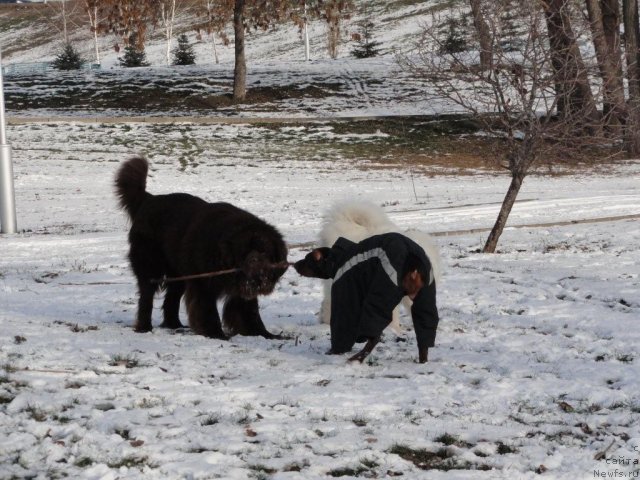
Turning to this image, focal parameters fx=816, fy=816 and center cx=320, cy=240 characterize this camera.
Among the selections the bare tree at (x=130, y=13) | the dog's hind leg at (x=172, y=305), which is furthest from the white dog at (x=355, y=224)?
the bare tree at (x=130, y=13)

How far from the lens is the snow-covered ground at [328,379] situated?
4.40 m

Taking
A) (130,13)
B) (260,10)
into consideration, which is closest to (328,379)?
(130,13)

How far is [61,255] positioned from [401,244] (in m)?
A: 7.71

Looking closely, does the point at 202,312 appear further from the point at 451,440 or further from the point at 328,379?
the point at 451,440

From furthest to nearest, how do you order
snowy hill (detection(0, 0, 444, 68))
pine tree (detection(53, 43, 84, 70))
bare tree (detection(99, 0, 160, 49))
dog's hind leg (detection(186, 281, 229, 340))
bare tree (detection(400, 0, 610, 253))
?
1. snowy hill (detection(0, 0, 444, 68))
2. pine tree (detection(53, 43, 84, 70))
3. bare tree (detection(99, 0, 160, 49))
4. bare tree (detection(400, 0, 610, 253))
5. dog's hind leg (detection(186, 281, 229, 340))

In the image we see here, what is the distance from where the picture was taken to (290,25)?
79438 mm

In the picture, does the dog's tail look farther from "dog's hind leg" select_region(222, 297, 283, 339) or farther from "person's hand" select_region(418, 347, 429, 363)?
"person's hand" select_region(418, 347, 429, 363)

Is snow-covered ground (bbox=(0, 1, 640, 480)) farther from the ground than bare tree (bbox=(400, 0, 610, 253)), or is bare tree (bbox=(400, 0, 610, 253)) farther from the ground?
bare tree (bbox=(400, 0, 610, 253))

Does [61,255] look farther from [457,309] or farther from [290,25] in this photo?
[290,25]

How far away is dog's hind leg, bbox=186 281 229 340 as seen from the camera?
7.46 m

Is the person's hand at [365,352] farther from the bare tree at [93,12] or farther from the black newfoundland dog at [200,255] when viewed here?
the bare tree at [93,12]

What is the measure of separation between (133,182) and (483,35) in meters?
6.56

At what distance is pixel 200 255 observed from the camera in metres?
7.30

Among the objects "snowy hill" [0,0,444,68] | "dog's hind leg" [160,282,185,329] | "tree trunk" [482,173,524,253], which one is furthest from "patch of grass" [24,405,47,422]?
"snowy hill" [0,0,444,68]
